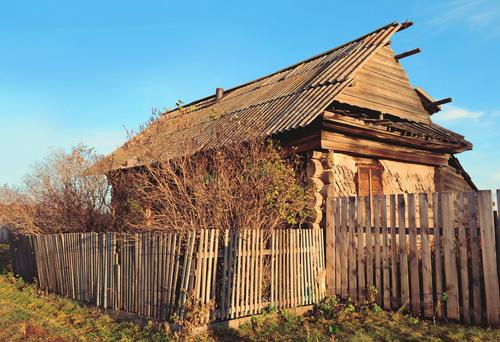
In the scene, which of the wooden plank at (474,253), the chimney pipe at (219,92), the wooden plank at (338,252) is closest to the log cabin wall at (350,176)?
the wooden plank at (338,252)

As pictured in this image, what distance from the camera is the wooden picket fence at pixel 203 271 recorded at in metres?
5.86

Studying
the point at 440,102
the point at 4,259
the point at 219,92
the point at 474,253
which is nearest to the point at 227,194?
the point at 474,253

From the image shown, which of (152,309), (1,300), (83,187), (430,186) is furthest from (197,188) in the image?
(430,186)

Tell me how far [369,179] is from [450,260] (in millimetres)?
3936

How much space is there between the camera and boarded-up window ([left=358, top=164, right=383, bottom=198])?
944cm

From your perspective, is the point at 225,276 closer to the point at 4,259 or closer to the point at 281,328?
the point at 281,328

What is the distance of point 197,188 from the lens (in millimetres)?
6684

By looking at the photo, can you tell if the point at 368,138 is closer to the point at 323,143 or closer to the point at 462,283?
the point at 323,143

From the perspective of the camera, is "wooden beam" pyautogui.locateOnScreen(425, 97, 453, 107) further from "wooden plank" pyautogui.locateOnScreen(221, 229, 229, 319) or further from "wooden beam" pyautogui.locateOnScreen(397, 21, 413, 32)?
"wooden plank" pyautogui.locateOnScreen(221, 229, 229, 319)

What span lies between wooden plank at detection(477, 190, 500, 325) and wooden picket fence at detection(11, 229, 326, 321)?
Result: 9.29 ft

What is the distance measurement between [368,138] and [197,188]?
5.02 m

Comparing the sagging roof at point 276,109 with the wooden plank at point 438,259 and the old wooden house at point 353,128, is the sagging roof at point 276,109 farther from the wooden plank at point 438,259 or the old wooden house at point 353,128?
the wooden plank at point 438,259

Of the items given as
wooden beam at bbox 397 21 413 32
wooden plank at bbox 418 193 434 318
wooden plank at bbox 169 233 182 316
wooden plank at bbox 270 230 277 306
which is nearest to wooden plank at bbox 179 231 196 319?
wooden plank at bbox 169 233 182 316

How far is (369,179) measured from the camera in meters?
9.59
